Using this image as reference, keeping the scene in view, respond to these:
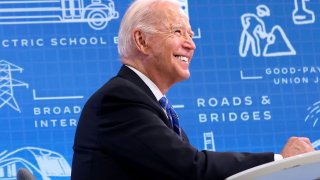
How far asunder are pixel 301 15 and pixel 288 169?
2409 millimetres

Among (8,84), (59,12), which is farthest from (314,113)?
(8,84)

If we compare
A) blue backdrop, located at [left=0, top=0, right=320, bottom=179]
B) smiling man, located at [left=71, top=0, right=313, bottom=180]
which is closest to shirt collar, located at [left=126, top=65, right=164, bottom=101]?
smiling man, located at [left=71, top=0, right=313, bottom=180]

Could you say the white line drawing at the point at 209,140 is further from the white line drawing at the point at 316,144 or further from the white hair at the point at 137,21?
the white hair at the point at 137,21

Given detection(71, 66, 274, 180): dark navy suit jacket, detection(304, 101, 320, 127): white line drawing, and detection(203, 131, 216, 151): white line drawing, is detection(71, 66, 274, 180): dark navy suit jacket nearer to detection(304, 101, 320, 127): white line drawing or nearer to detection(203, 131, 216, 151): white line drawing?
detection(203, 131, 216, 151): white line drawing

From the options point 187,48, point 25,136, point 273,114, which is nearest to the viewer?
point 187,48

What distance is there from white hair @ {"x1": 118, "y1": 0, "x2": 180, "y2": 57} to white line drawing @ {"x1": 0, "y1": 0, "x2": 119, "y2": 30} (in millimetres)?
1336

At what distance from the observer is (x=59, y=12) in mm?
3777

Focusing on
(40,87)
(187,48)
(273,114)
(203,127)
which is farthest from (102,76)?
(187,48)

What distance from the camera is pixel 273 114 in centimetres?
388

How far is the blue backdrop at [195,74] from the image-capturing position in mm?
3635

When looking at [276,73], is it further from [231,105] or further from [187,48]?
[187,48]

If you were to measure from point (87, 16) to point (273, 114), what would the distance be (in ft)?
3.36

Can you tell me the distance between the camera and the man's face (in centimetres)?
244

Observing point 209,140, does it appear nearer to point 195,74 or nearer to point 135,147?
point 195,74
